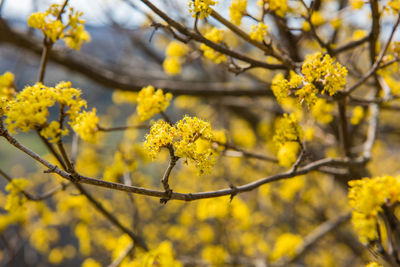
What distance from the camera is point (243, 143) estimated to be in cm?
510

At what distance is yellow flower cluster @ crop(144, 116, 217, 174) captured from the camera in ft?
4.08

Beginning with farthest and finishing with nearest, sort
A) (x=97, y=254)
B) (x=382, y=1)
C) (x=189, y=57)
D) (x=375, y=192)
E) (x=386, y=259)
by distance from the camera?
1. (x=97, y=254)
2. (x=189, y=57)
3. (x=382, y=1)
4. (x=386, y=259)
5. (x=375, y=192)

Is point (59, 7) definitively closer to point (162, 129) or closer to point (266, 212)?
point (162, 129)

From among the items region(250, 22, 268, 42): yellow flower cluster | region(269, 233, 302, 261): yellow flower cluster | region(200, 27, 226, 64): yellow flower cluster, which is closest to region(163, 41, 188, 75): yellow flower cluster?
region(200, 27, 226, 64): yellow flower cluster

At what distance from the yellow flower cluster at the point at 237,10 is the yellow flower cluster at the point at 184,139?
38.2 inches

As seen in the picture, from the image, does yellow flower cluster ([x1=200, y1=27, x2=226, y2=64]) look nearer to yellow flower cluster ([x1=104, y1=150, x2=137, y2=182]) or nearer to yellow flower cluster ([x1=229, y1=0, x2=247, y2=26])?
yellow flower cluster ([x1=229, y1=0, x2=247, y2=26])

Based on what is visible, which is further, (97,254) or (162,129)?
(97,254)

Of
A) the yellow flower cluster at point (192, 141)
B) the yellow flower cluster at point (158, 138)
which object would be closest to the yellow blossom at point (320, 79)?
the yellow flower cluster at point (192, 141)

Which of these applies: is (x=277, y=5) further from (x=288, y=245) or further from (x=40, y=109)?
(x=288, y=245)

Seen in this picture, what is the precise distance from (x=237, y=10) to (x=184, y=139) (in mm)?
1095

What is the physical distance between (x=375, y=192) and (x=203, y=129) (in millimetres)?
937

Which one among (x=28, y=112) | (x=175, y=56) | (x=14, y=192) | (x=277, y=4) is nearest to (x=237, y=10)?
(x=277, y=4)

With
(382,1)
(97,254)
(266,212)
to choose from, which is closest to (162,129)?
(382,1)

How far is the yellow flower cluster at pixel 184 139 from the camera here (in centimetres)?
124
